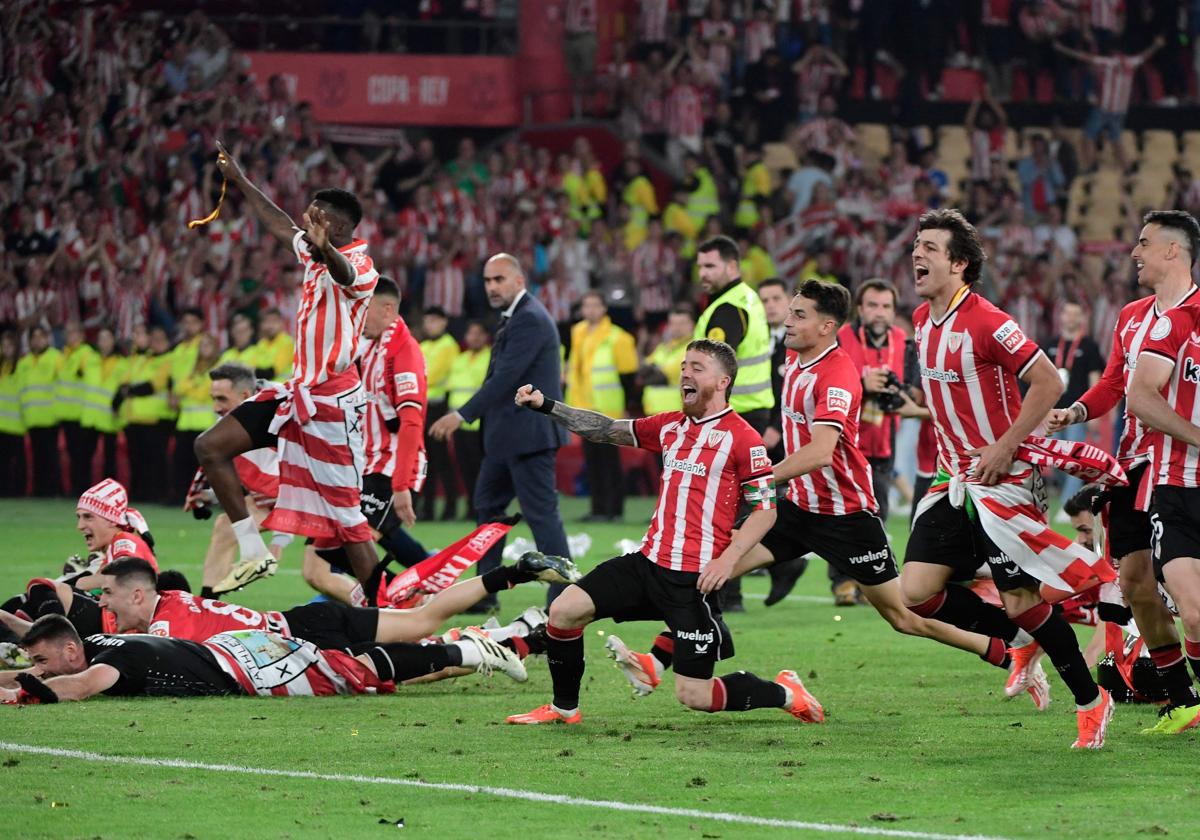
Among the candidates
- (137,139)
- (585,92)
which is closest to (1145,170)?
(585,92)

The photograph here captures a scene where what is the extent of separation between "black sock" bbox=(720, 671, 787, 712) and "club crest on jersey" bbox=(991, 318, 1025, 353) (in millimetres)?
1755

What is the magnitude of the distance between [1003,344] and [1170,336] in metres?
0.66

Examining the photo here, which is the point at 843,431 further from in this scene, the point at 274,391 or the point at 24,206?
the point at 24,206

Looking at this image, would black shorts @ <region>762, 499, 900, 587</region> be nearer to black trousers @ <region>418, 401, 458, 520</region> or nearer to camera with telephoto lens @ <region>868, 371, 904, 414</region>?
camera with telephoto lens @ <region>868, 371, 904, 414</region>

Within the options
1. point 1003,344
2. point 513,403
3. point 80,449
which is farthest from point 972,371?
point 80,449

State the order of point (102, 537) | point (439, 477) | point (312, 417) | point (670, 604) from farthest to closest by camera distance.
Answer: point (439, 477) < point (102, 537) < point (312, 417) < point (670, 604)

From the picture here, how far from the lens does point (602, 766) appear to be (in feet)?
23.0

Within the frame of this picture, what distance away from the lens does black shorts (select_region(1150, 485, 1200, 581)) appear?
24.3 ft

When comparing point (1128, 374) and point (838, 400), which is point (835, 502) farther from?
point (1128, 374)

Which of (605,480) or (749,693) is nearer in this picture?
(749,693)

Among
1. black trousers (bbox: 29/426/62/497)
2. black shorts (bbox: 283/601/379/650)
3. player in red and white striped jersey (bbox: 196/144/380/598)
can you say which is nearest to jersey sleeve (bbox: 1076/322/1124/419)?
black shorts (bbox: 283/601/379/650)

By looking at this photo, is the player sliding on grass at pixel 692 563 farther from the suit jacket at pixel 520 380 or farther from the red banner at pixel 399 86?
the red banner at pixel 399 86

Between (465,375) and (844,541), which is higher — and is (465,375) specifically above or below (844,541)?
below

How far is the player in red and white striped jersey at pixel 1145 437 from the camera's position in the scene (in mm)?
7707
